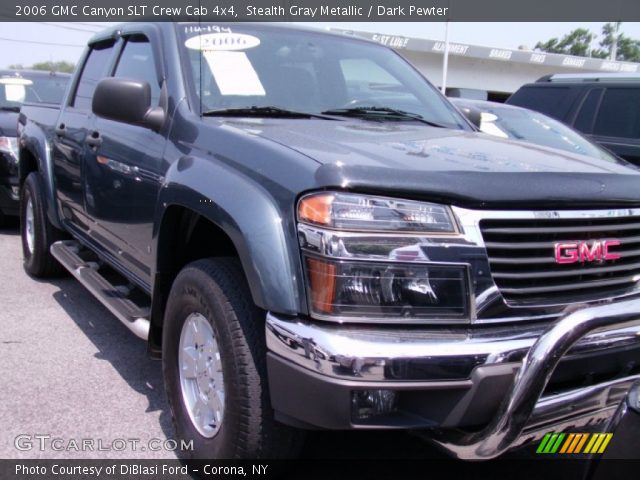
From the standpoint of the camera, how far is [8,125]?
7484 mm

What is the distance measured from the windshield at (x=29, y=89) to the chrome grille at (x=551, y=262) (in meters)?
7.70

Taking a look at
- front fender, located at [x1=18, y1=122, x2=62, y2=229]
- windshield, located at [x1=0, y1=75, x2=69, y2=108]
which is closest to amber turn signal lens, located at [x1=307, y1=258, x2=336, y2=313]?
front fender, located at [x1=18, y1=122, x2=62, y2=229]

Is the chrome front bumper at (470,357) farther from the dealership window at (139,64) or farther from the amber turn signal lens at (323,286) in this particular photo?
the dealership window at (139,64)

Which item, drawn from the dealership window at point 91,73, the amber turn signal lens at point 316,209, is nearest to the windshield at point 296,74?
the amber turn signal lens at point 316,209

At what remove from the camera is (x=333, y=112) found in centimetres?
331

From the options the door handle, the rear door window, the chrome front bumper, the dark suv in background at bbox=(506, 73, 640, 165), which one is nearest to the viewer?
the chrome front bumper

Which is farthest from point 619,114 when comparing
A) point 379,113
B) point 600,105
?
A: point 379,113

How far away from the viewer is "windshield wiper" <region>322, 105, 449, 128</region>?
10.9 ft

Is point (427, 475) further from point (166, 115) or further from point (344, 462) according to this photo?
point (166, 115)

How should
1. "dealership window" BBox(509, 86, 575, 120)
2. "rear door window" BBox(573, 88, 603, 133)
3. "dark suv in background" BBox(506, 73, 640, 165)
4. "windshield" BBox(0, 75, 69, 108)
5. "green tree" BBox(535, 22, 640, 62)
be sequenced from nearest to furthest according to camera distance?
"dark suv in background" BBox(506, 73, 640, 165), "rear door window" BBox(573, 88, 603, 133), "dealership window" BBox(509, 86, 575, 120), "windshield" BBox(0, 75, 69, 108), "green tree" BBox(535, 22, 640, 62)

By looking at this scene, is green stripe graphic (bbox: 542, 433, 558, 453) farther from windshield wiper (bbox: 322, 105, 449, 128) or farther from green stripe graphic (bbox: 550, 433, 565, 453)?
windshield wiper (bbox: 322, 105, 449, 128)

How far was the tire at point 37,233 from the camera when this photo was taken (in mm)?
5227

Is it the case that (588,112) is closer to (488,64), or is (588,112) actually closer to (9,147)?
(9,147)

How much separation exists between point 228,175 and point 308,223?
51cm
